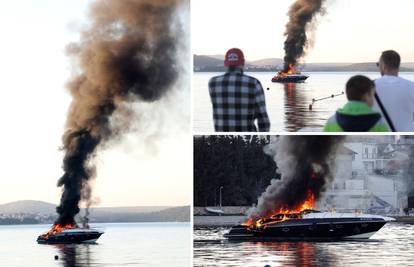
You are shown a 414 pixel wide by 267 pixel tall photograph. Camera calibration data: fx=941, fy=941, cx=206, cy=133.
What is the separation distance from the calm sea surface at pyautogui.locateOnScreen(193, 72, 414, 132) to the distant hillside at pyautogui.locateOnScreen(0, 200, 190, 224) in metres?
1.09

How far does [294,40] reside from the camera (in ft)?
19.9

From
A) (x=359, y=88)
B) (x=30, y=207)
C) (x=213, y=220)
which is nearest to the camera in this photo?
(x=359, y=88)

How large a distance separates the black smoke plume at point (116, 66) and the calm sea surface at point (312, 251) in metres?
1.24

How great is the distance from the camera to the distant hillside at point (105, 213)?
6.81 meters

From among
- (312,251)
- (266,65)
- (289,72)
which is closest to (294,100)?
(289,72)

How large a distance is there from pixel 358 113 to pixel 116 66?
2019 millimetres

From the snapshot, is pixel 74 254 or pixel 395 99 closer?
pixel 395 99

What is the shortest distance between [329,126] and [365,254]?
2.93ft

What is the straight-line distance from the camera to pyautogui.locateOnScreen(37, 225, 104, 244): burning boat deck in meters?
6.83

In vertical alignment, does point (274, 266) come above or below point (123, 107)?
below

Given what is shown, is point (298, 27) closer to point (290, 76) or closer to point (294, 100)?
point (290, 76)

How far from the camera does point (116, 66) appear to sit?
686 cm

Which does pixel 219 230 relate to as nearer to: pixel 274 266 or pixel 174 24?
pixel 274 266

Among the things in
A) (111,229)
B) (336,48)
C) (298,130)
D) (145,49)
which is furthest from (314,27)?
(111,229)
